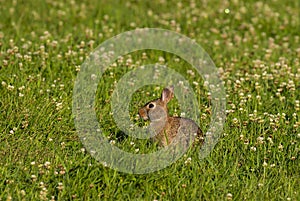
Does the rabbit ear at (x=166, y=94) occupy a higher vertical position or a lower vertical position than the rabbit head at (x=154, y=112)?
higher

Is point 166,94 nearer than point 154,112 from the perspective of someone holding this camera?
No

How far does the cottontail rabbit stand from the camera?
7637 millimetres

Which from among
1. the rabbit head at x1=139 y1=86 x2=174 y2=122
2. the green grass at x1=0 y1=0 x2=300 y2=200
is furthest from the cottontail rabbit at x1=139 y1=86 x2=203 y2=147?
the green grass at x1=0 y1=0 x2=300 y2=200

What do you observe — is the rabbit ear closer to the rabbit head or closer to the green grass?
the rabbit head

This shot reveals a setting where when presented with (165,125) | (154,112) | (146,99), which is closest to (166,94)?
(154,112)

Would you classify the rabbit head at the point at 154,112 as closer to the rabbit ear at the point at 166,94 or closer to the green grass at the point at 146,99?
the rabbit ear at the point at 166,94

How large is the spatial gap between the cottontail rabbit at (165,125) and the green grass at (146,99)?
0.89ft

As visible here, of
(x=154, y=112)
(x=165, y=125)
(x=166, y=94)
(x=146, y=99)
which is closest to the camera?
(x=165, y=125)

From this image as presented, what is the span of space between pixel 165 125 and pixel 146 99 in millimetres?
1324

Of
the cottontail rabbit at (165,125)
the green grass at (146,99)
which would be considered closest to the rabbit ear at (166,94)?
the cottontail rabbit at (165,125)

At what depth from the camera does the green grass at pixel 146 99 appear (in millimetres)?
6762

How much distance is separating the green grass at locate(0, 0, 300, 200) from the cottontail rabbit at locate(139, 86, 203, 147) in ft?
0.89

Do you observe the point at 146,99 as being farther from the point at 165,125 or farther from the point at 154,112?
the point at 165,125

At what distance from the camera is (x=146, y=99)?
9062mm
